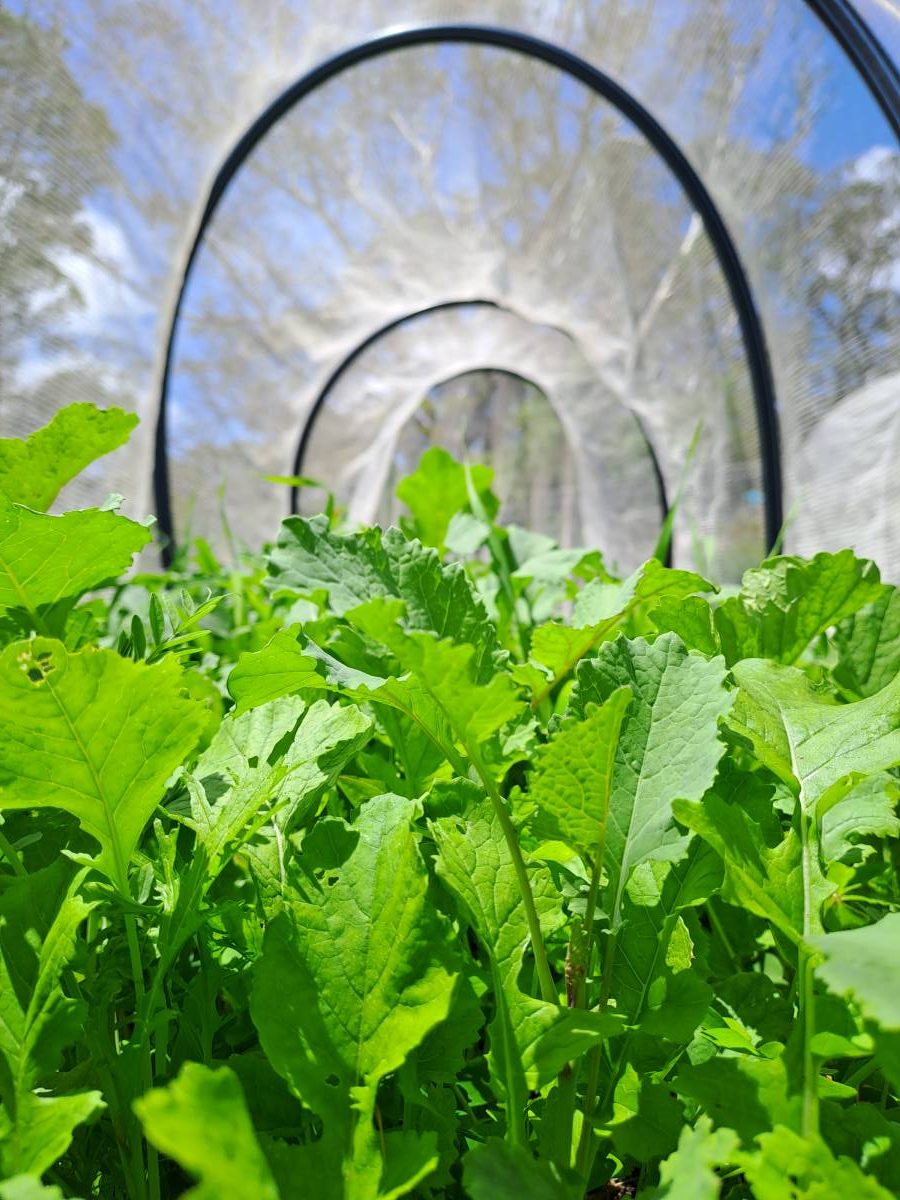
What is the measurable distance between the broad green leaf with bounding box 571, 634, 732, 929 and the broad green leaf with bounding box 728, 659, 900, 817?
0.08 feet

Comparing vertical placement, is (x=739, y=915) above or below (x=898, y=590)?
below

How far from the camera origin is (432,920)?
0.26 m

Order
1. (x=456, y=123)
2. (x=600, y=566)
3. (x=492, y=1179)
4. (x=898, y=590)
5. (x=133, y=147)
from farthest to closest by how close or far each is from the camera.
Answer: (x=456, y=123), (x=133, y=147), (x=600, y=566), (x=898, y=590), (x=492, y=1179)

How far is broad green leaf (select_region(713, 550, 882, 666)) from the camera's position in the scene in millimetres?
386

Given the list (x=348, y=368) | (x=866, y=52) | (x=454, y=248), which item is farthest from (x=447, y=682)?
(x=348, y=368)

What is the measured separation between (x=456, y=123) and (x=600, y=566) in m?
4.20

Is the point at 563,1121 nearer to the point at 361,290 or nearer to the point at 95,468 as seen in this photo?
the point at 95,468

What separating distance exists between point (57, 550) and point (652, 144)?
3550 millimetres

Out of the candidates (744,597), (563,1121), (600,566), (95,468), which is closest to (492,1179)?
(563,1121)

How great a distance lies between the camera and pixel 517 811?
352mm

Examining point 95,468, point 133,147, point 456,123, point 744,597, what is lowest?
point 744,597

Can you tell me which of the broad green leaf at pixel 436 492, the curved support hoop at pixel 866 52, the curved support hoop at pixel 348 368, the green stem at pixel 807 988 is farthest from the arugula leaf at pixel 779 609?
the curved support hoop at pixel 348 368

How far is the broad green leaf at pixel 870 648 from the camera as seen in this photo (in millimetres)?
442

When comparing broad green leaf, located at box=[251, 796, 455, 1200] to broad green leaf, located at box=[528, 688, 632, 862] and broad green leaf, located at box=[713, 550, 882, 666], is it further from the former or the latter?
broad green leaf, located at box=[713, 550, 882, 666]
